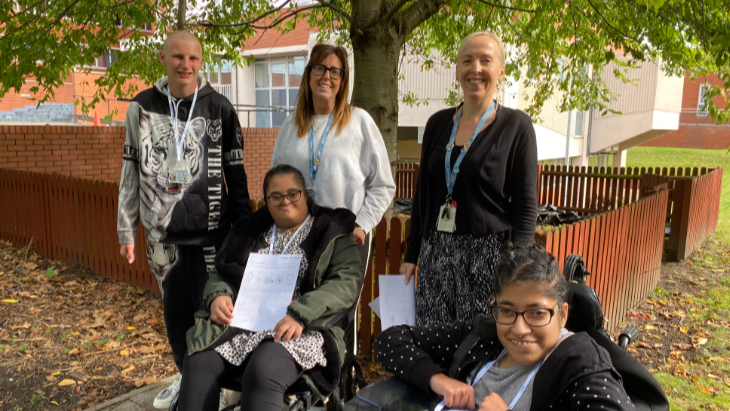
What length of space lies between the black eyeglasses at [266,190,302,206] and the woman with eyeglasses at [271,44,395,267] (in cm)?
19

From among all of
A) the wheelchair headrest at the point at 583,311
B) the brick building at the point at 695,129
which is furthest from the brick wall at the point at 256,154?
the brick building at the point at 695,129

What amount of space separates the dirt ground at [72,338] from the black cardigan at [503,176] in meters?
2.91

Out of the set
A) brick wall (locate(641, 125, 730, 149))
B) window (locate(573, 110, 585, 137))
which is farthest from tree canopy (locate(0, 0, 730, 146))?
brick wall (locate(641, 125, 730, 149))

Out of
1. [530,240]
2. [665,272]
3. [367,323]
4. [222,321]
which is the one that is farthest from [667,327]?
[222,321]

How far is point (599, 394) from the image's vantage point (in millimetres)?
1402

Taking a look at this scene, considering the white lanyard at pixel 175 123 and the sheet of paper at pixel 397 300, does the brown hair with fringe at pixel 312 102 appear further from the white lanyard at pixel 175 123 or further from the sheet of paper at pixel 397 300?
the sheet of paper at pixel 397 300

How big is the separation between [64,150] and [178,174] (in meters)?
7.17

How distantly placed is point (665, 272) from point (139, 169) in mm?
7344

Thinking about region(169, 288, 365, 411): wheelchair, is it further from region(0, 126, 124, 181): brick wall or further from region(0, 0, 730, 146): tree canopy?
region(0, 126, 124, 181): brick wall

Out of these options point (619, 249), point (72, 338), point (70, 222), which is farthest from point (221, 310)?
point (70, 222)

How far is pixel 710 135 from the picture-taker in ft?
121

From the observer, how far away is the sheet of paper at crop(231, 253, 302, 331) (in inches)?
97.0

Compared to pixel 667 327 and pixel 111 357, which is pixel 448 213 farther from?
pixel 667 327

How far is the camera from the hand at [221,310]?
2.44 meters
